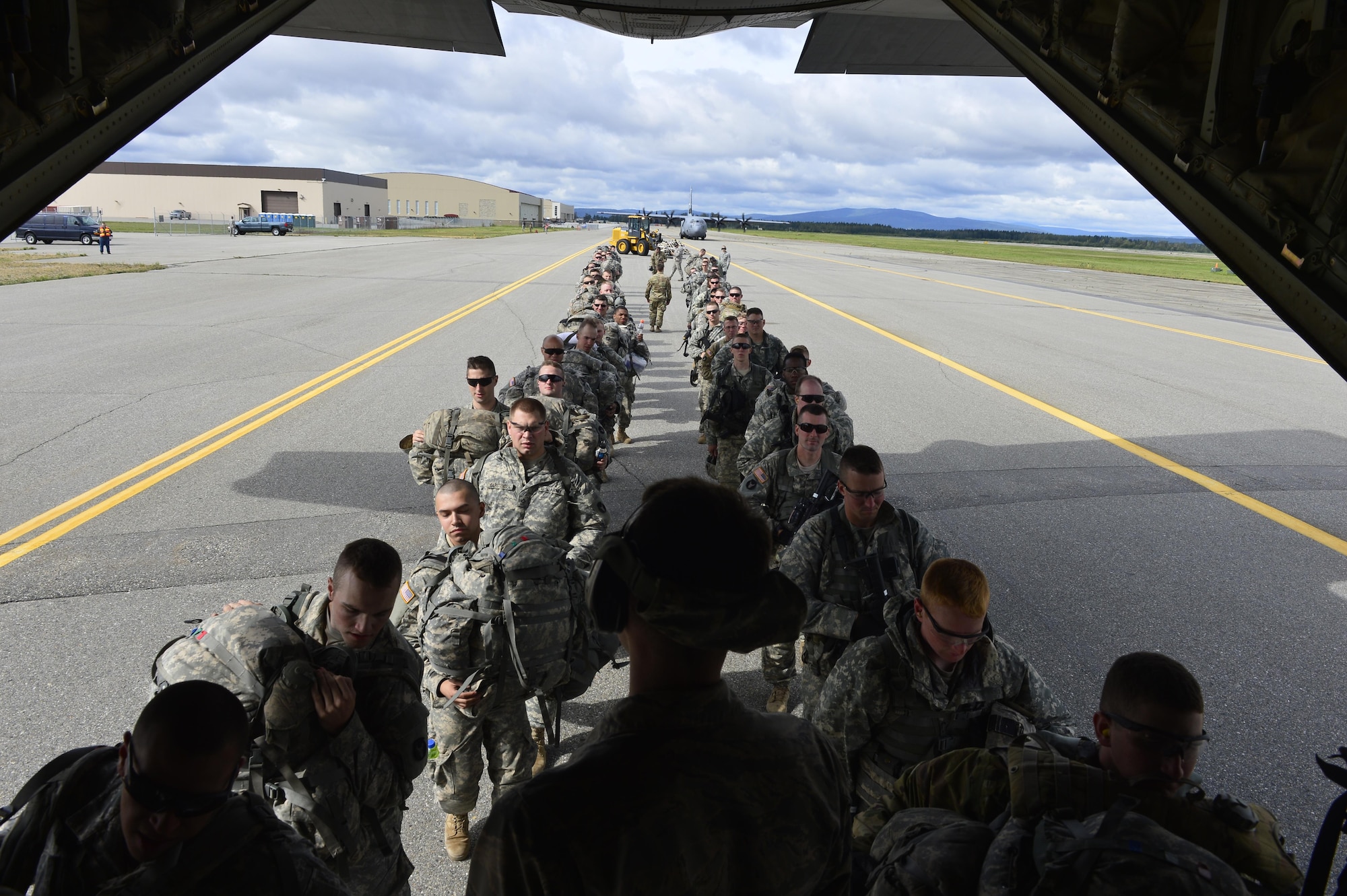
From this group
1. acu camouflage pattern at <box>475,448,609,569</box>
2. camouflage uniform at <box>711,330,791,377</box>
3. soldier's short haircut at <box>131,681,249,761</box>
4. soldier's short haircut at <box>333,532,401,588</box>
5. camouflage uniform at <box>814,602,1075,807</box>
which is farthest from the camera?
camouflage uniform at <box>711,330,791,377</box>

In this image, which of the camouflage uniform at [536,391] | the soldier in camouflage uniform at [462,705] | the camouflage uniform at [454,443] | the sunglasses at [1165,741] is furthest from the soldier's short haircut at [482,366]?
the sunglasses at [1165,741]

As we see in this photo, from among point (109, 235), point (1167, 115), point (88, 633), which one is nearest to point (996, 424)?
point (1167, 115)

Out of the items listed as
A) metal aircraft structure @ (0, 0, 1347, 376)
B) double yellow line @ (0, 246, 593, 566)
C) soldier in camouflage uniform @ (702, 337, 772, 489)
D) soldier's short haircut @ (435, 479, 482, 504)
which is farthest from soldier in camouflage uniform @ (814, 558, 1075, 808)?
double yellow line @ (0, 246, 593, 566)

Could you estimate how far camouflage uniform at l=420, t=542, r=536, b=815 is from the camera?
3625 mm

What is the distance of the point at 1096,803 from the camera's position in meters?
2.10

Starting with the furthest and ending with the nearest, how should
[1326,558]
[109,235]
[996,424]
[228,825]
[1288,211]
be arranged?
1. [109,235]
2. [996,424]
3. [1326,558]
4. [1288,211]
5. [228,825]

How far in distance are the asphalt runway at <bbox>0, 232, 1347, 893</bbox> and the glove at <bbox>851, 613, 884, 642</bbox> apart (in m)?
1.43

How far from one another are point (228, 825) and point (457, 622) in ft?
5.68

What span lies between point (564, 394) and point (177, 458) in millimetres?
4560

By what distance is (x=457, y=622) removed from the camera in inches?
142

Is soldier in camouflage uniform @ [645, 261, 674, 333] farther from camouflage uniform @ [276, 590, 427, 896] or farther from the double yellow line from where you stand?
camouflage uniform @ [276, 590, 427, 896]

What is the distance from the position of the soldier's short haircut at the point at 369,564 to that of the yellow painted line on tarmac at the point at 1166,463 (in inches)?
326

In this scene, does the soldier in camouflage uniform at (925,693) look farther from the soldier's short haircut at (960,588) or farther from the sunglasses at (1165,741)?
the sunglasses at (1165,741)

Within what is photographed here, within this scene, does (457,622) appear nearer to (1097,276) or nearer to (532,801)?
(532,801)
